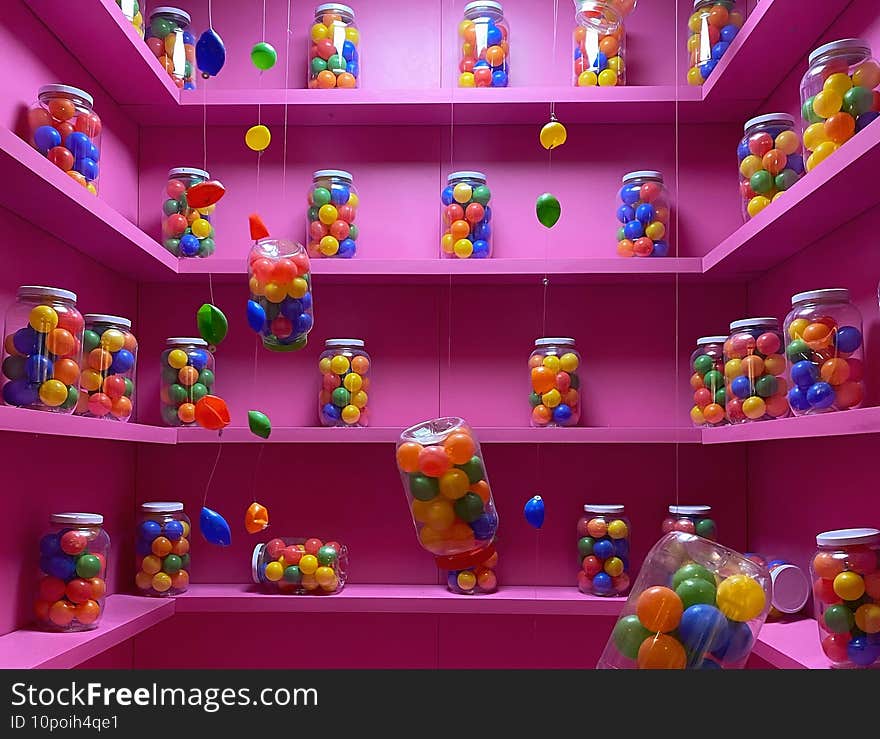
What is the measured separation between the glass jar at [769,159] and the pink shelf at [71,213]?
1.48 metres

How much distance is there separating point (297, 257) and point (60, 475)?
32.9 inches

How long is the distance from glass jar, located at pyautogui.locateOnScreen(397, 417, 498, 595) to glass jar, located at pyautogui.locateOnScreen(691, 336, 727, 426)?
766mm

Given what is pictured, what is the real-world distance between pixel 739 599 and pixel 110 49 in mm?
1932

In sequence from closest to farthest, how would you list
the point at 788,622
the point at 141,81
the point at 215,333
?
1. the point at 215,333
2. the point at 788,622
3. the point at 141,81

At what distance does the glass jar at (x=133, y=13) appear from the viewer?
247cm

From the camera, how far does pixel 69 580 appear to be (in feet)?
7.19

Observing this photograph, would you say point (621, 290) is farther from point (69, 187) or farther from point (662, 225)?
point (69, 187)

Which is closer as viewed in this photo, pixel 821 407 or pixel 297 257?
pixel 821 407

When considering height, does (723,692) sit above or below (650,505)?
below

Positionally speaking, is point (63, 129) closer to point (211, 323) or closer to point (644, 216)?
point (211, 323)

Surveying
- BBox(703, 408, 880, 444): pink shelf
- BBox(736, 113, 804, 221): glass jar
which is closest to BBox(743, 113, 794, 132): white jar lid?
BBox(736, 113, 804, 221): glass jar

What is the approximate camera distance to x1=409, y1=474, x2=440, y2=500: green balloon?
198 centimetres

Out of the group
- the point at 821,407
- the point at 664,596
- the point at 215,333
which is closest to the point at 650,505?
the point at 821,407

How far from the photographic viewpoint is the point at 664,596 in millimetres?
1668
